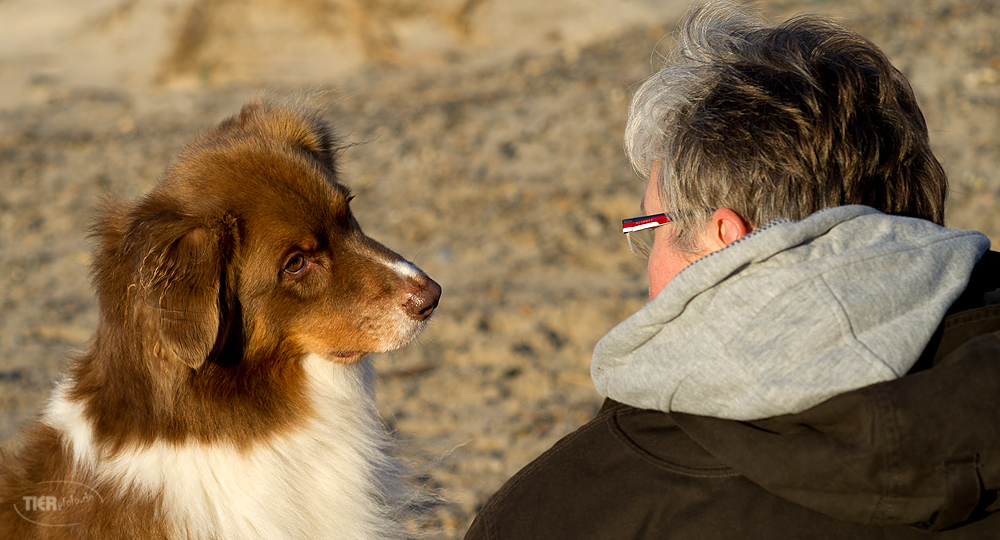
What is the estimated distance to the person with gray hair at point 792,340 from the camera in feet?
4.86

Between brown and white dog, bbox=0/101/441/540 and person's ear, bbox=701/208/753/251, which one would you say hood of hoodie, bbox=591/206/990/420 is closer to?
person's ear, bbox=701/208/753/251

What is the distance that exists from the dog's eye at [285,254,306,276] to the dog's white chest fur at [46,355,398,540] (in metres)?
0.36

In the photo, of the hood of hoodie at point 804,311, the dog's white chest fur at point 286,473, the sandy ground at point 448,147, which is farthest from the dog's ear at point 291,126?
the hood of hoodie at point 804,311

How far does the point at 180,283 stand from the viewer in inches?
104

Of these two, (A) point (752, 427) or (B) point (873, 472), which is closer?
(B) point (873, 472)

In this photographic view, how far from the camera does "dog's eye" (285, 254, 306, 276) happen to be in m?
3.07

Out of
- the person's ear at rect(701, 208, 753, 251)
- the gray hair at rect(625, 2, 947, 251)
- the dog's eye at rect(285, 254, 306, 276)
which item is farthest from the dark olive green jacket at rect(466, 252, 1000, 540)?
the dog's eye at rect(285, 254, 306, 276)

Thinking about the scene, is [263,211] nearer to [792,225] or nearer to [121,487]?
[121,487]

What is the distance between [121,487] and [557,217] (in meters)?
5.70

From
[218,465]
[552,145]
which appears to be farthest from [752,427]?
[552,145]

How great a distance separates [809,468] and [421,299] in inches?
76.1

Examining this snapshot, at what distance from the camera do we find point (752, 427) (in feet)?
5.36

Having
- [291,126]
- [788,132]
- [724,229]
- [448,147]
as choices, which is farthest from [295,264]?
[448,147]

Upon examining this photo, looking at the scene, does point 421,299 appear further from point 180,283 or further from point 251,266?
point 180,283
